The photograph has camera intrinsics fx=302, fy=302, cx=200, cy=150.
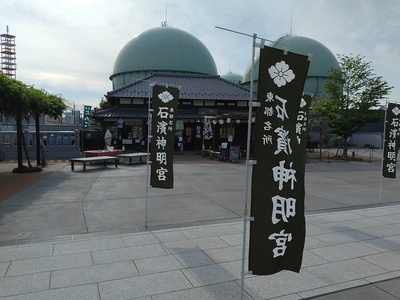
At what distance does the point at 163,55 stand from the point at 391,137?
34.9 metres

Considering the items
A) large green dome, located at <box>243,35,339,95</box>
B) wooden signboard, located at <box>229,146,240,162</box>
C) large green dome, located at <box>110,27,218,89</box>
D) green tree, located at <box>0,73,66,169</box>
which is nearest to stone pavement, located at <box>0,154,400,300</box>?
green tree, located at <box>0,73,66,169</box>

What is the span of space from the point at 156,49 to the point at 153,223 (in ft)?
122

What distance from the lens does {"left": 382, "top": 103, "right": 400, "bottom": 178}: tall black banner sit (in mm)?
8758

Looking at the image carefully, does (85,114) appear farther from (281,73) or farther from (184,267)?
(281,73)

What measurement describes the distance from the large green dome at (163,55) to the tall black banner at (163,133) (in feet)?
112

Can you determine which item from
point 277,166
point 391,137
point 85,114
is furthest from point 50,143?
point 277,166

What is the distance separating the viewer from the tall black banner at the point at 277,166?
10.1 feet

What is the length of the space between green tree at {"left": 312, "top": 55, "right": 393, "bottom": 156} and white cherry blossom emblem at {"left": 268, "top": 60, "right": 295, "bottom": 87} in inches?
891

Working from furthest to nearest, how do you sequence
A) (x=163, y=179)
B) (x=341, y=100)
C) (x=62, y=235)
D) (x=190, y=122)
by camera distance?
(x=190, y=122)
(x=341, y=100)
(x=163, y=179)
(x=62, y=235)

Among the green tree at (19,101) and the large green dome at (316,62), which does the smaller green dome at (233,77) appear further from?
the green tree at (19,101)

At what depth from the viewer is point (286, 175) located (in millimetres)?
3236

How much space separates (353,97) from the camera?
2369cm

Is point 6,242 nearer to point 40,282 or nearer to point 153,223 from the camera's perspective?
point 40,282

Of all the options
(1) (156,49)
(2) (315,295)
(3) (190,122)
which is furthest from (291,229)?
(1) (156,49)
